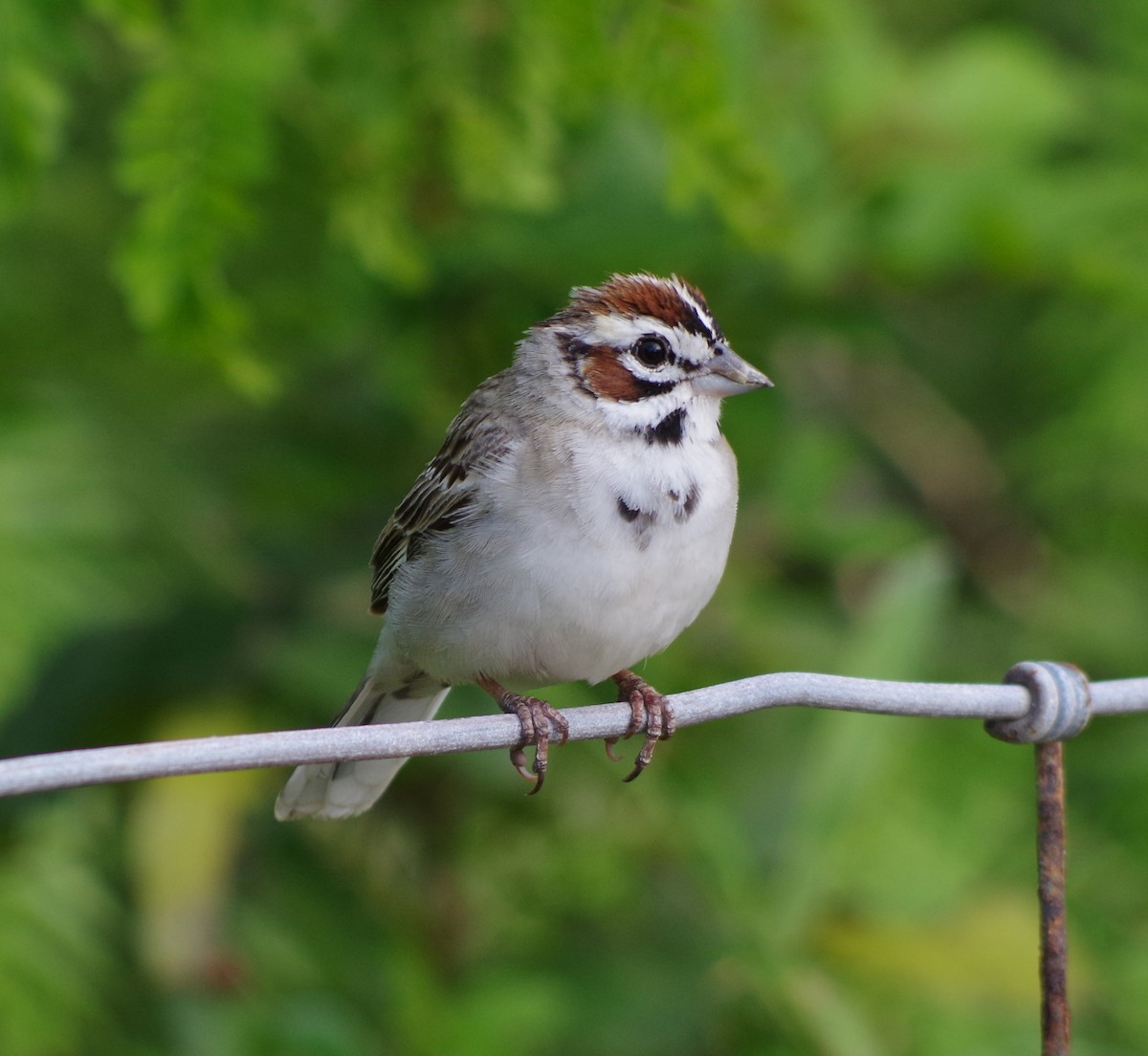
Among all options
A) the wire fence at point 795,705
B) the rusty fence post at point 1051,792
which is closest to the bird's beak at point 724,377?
the wire fence at point 795,705

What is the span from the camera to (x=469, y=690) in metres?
3.02

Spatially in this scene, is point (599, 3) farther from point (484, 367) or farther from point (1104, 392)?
point (1104, 392)

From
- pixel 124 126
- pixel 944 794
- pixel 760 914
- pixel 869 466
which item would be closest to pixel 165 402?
pixel 124 126

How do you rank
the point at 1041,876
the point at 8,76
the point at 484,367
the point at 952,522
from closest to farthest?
the point at 1041,876 < the point at 8,76 < the point at 484,367 < the point at 952,522

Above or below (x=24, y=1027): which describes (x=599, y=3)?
above

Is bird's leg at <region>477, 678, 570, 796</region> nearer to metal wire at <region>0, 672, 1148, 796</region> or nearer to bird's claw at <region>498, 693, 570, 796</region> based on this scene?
bird's claw at <region>498, 693, 570, 796</region>

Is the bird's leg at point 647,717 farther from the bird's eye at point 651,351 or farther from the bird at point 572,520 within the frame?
the bird's eye at point 651,351

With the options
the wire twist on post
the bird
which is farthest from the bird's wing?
the wire twist on post

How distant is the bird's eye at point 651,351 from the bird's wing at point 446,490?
0.24 m

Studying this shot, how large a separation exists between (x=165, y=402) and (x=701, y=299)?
1211 mm

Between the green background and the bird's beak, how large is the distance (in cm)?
22

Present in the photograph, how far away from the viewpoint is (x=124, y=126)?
2.29 m

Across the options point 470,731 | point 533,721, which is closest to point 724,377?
point 533,721

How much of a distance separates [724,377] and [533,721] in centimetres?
61
